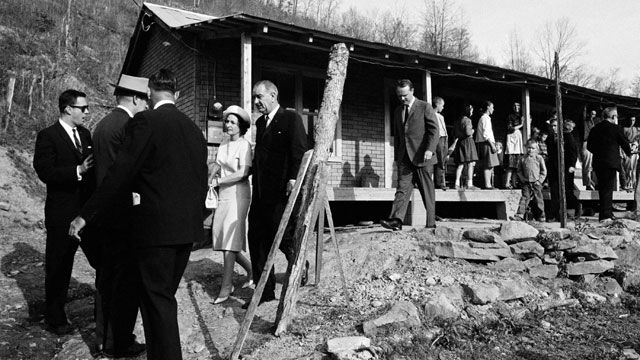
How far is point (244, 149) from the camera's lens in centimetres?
495

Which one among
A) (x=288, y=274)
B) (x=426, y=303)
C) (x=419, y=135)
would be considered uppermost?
(x=419, y=135)

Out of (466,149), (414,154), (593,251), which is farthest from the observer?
(466,149)

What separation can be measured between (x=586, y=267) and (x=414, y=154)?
241 cm

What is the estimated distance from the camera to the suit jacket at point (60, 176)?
4.53 m

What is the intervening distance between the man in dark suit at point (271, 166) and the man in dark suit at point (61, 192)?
1.50 metres

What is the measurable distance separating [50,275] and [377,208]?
6872mm

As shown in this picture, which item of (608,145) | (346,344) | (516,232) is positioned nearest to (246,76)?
(516,232)

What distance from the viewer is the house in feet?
27.8

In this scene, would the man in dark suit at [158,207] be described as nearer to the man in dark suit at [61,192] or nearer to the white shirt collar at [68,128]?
the man in dark suit at [61,192]

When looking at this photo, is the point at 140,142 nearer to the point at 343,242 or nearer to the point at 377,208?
the point at 343,242

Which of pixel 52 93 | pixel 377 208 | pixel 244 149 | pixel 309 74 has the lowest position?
pixel 377 208

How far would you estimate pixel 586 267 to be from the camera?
19.5 feet

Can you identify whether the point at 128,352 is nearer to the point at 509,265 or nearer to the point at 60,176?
the point at 60,176

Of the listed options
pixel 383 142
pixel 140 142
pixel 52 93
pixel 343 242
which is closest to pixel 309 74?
pixel 383 142
